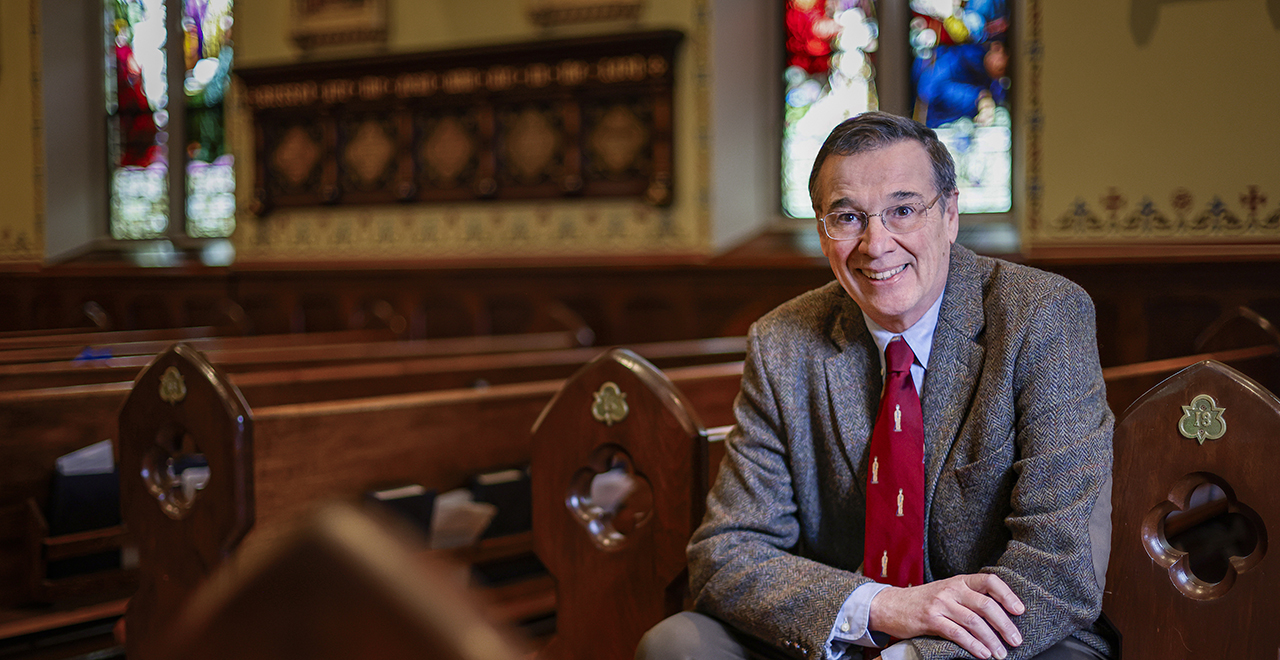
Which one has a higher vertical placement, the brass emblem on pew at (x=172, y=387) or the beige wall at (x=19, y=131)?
the beige wall at (x=19, y=131)

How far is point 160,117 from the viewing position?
26.9 ft

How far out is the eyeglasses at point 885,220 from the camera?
1.52m

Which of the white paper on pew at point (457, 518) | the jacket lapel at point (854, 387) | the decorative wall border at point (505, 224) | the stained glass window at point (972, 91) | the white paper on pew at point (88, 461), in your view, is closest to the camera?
the jacket lapel at point (854, 387)

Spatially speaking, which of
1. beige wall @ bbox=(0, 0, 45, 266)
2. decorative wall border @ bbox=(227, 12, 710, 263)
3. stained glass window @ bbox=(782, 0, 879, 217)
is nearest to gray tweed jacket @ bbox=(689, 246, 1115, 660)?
decorative wall border @ bbox=(227, 12, 710, 263)

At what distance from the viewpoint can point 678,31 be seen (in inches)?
215

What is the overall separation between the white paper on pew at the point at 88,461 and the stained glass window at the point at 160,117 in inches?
216

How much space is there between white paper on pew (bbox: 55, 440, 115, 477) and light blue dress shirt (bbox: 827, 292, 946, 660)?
2.30 metres

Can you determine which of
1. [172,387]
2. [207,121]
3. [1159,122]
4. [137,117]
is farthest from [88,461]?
[137,117]

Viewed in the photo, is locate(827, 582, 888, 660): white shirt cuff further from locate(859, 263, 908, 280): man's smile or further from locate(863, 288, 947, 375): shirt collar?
locate(859, 263, 908, 280): man's smile

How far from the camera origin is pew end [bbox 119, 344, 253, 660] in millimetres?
2020

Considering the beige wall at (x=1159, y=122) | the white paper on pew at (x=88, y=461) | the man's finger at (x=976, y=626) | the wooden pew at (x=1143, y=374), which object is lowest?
the white paper on pew at (x=88, y=461)

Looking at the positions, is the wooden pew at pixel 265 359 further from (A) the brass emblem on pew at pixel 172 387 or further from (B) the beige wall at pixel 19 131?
(B) the beige wall at pixel 19 131

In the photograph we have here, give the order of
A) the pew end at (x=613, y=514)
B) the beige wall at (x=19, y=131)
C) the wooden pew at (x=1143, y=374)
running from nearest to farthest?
the pew end at (x=613, y=514), the wooden pew at (x=1143, y=374), the beige wall at (x=19, y=131)

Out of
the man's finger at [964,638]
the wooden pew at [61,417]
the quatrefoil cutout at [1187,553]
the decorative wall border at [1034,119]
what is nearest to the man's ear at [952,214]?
the quatrefoil cutout at [1187,553]
